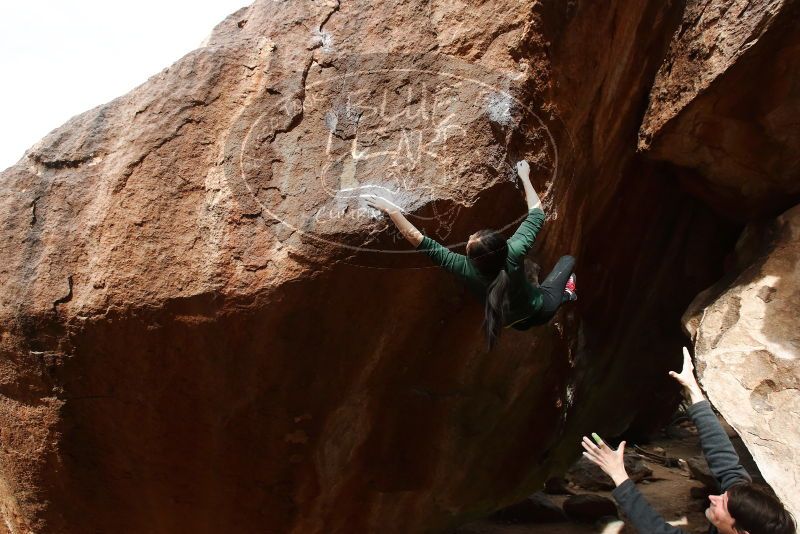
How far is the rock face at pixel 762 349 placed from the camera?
3.07m

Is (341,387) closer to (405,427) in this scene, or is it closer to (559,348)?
(405,427)

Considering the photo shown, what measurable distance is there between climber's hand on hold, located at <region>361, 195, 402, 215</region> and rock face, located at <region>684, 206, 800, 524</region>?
5.98 ft

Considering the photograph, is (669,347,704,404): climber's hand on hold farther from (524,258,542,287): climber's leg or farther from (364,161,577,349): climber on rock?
(524,258,542,287): climber's leg

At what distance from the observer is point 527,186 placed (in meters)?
3.01

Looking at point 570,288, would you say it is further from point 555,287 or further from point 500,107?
point 500,107

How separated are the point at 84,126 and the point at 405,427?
2157 millimetres

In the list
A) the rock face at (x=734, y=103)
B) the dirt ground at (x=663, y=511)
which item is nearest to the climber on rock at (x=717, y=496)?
the rock face at (x=734, y=103)

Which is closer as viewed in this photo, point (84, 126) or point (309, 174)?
point (309, 174)

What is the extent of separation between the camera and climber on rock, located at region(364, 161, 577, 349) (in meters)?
2.81

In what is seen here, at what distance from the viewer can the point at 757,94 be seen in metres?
3.63

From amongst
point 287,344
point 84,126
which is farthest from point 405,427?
point 84,126

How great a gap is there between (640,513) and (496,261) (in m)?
1.09
